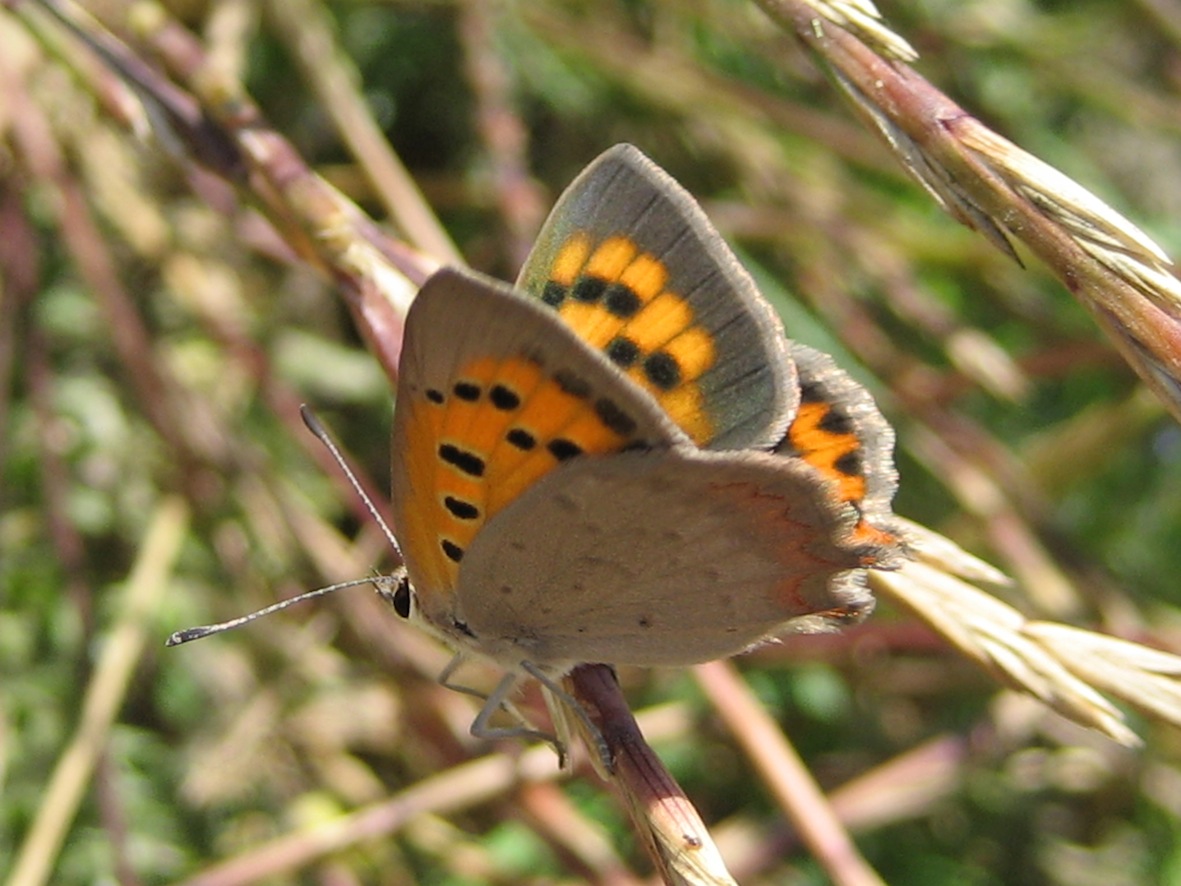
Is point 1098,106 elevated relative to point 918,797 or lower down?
elevated

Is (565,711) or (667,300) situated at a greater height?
(667,300)

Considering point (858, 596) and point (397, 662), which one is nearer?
point (858, 596)

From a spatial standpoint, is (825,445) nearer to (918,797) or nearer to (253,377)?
(918,797)

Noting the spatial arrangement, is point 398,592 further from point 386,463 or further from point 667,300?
point 386,463

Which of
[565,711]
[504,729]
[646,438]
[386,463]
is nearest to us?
[646,438]

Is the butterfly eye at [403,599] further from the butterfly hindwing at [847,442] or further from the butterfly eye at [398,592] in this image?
the butterfly hindwing at [847,442]

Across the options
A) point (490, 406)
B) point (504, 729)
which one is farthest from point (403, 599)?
point (490, 406)

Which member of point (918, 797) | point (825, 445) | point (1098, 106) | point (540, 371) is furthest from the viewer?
point (1098, 106)

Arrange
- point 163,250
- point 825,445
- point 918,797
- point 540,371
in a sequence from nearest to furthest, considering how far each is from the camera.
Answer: point 540,371 → point 825,445 → point 918,797 → point 163,250

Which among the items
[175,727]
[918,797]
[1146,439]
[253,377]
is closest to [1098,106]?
[1146,439]

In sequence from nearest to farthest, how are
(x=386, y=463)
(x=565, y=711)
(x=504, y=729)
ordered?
(x=565, y=711) < (x=504, y=729) < (x=386, y=463)
